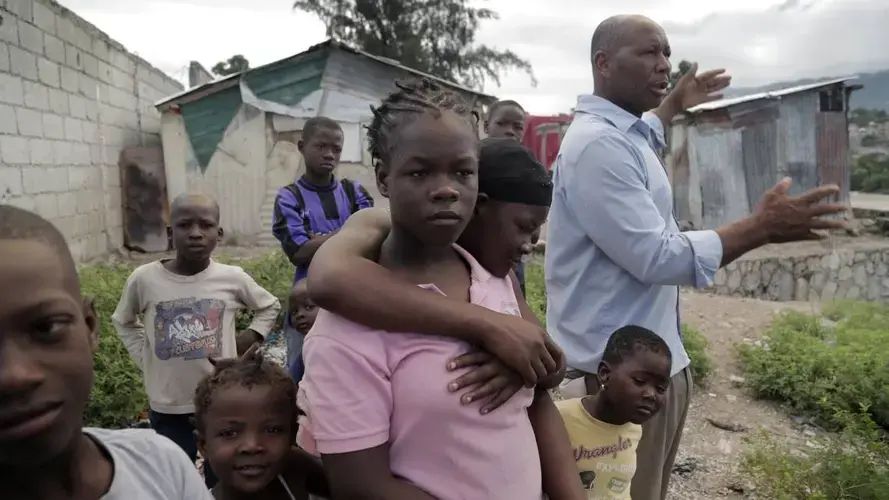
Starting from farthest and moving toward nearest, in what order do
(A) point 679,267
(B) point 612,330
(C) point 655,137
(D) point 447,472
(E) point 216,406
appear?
1. (C) point 655,137
2. (B) point 612,330
3. (A) point 679,267
4. (E) point 216,406
5. (D) point 447,472

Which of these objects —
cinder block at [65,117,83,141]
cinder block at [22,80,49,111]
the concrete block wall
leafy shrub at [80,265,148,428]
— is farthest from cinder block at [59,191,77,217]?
leafy shrub at [80,265,148,428]

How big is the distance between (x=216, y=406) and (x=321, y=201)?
209 centimetres

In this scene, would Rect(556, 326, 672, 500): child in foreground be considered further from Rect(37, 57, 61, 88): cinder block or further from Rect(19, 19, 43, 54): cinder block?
Rect(37, 57, 61, 88): cinder block

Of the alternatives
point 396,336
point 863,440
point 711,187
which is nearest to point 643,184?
point 396,336

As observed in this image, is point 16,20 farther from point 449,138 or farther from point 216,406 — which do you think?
point 449,138

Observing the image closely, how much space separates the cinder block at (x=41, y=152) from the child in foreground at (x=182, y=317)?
5221mm

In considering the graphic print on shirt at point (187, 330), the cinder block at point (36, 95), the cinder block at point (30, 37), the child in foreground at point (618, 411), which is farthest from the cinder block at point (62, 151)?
the child in foreground at point (618, 411)

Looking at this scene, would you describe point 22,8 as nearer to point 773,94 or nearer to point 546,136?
point 546,136

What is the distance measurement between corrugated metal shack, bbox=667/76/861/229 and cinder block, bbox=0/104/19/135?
10.8m

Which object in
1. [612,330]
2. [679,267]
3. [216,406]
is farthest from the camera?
[612,330]

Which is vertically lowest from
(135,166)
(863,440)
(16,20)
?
(863,440)

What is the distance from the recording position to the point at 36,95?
6898mm

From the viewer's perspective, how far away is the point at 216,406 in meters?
1.54

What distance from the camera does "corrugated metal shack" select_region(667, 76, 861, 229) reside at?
40.2 feet
